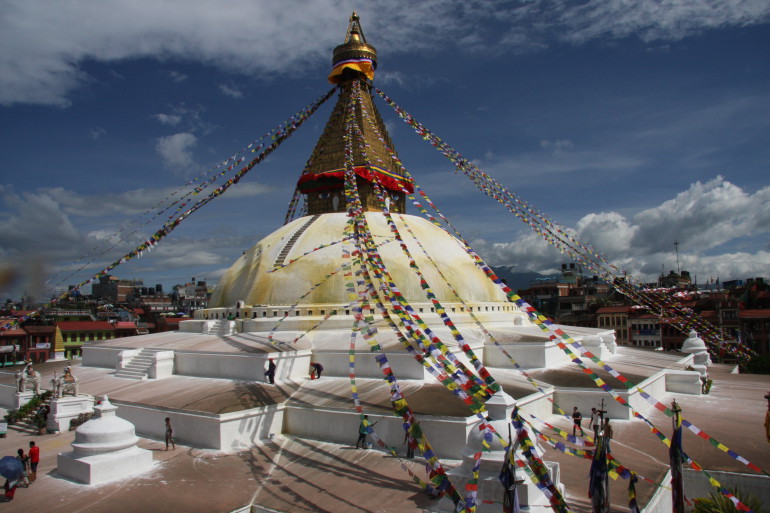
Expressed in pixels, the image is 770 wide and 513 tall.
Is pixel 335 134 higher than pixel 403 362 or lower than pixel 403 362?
higher

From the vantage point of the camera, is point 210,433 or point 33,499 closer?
point 33,499

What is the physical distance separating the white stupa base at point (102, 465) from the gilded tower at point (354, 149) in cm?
1121

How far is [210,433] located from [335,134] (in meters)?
11.9

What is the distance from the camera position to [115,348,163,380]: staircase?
1454cm

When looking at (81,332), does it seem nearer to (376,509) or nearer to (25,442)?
(25,442)

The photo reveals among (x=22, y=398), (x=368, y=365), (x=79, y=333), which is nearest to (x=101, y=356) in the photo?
(x=22, y=398)

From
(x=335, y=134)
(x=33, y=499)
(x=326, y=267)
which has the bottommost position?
(x=33, y=499)

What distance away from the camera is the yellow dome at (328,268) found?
15.8m

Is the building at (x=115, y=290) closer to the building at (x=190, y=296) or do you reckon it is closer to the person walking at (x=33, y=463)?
the building at (x=190, y=296)

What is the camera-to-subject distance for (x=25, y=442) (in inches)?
457

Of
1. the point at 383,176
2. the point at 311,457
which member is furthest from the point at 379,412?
the point at 383,176

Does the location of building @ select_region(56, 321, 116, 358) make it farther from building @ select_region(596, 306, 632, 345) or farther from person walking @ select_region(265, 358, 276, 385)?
building @ select_region(596, 306, 632, 345)

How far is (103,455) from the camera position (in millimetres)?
9125

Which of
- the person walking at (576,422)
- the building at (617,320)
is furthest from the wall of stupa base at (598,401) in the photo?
the building at (617,320)
